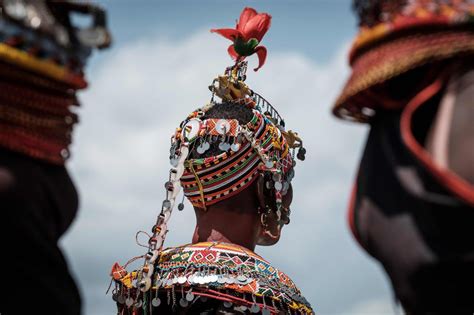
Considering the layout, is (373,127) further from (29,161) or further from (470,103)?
(29,161)

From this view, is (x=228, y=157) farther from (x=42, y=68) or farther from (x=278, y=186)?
(x=42, y=68)

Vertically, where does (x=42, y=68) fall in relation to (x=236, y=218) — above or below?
below

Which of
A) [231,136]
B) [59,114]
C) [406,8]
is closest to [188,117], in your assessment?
[231,136]

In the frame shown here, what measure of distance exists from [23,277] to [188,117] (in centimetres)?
268

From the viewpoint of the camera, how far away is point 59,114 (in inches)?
141

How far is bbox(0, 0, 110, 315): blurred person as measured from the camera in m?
3.34

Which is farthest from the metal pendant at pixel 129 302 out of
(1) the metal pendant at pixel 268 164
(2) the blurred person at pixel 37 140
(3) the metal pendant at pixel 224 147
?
(2) the blurred person at pixel 37 140

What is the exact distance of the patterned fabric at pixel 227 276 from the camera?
5207 mm

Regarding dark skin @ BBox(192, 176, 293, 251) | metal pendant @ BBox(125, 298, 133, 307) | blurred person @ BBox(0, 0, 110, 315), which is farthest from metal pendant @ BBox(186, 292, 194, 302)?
blurred person @ BBox(0, 0, 110, 315)

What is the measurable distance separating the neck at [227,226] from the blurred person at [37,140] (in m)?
2.15

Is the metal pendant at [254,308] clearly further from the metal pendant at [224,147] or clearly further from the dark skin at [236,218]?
the metal pendant at [224,147]

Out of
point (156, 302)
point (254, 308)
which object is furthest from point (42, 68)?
point (254, 308)

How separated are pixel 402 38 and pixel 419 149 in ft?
1.45

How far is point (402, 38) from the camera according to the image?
3.29 meters
